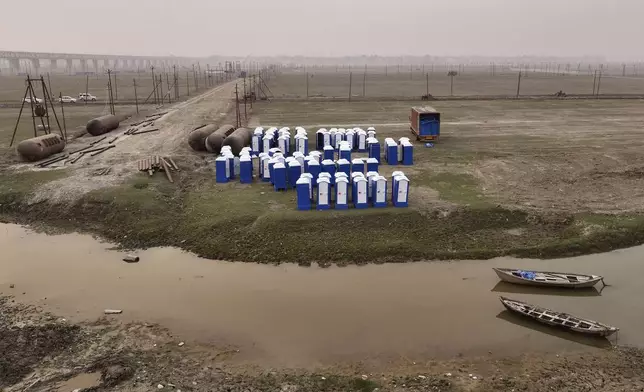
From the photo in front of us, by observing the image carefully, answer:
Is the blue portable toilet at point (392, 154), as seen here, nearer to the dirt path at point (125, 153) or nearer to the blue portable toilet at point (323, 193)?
the blue portable toilet at point (323, 193)

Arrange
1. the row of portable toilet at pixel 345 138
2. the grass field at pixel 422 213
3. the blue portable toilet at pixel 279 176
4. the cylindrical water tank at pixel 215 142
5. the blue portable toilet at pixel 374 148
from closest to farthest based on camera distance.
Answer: the grass field at pixel 422 213 → the blue portable toilet at pixel 279 176 → the blue portable toilet at pixel 374 148 → the cylindrical water tank at pixel 215 142 → the row of portable toilet at pixel 345 138

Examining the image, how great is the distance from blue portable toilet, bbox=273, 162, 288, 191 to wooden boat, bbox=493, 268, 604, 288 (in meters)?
9.32

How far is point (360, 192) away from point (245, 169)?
6.02 meters

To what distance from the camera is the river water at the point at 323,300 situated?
35.6 feet

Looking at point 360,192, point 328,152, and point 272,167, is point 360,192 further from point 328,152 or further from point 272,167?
point 328,152

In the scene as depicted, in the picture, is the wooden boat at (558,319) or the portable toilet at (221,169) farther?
the portable toilet at (221,169)

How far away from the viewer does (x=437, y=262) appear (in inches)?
583

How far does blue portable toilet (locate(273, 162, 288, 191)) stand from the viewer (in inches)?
782

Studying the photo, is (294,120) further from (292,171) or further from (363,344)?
(363,344)

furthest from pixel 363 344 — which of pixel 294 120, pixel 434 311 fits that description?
pixel 294 120

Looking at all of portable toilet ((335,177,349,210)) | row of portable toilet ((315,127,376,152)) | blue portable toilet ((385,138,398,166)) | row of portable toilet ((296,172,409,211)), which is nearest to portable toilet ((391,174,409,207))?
row of portable toilet ((296,172,409,211))

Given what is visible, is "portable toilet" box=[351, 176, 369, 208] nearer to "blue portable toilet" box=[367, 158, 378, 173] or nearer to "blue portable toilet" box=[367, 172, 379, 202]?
"blue portable toilet" box=[367, 172, 379, 202]

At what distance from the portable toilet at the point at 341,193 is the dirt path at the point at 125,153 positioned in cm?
943

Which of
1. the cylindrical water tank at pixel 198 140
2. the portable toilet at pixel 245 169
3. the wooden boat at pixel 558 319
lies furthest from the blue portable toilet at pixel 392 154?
the wooden boat at pixel 558 319
